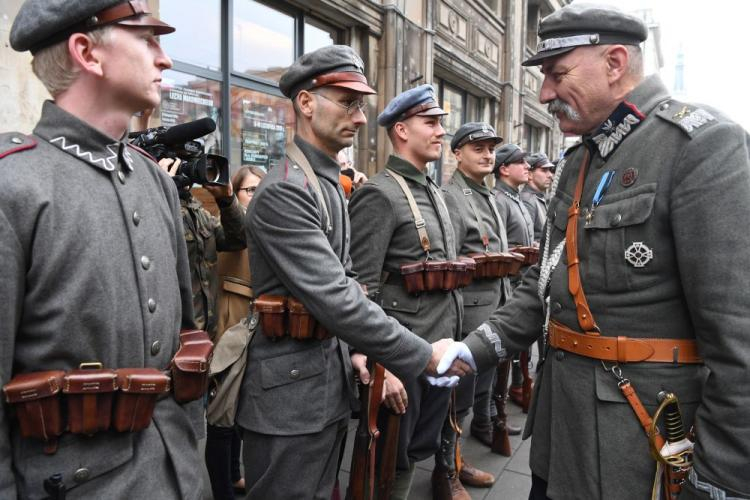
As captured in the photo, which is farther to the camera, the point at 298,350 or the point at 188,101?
the point at 188,101

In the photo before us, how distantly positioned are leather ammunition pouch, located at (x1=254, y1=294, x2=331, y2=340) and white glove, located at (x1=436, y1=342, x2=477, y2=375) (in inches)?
21.3

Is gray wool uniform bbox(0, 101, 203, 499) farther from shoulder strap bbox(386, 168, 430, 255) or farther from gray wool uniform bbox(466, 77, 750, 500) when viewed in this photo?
shoulder strap bbox(386, 168, 430, 255)

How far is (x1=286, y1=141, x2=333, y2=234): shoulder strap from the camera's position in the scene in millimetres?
1997

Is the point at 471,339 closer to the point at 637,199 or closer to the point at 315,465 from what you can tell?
the point at 315,465

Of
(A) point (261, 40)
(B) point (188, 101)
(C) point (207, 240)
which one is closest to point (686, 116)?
(C) point (207, 240)

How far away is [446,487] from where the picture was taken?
119 inches

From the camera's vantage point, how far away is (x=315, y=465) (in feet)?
6.40

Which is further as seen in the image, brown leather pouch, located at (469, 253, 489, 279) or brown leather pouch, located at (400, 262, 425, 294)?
brown leather pouch, located at (469, 253, 489, 279)

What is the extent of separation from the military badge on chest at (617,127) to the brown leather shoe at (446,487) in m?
2.14

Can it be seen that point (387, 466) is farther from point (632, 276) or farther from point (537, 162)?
point (537, 162)

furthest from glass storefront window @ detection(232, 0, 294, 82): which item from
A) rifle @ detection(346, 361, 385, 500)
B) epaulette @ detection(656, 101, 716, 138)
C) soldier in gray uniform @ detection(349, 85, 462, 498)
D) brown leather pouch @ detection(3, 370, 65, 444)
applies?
brown leather pouch @ detection(3, 370, 65, 444)

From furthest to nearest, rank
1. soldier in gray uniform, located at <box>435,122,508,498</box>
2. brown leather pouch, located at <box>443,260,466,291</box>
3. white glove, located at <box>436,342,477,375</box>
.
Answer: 1. soldier in gray uniform, located at <box>435,122,508,498</box>
2. brown leather pouch, located at <box>443,260,466,291</box>
3. white glove, located at <box>436,342,477,375</box>

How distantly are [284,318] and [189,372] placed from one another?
0.58 metres

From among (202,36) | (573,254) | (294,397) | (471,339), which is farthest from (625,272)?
(202,36)
